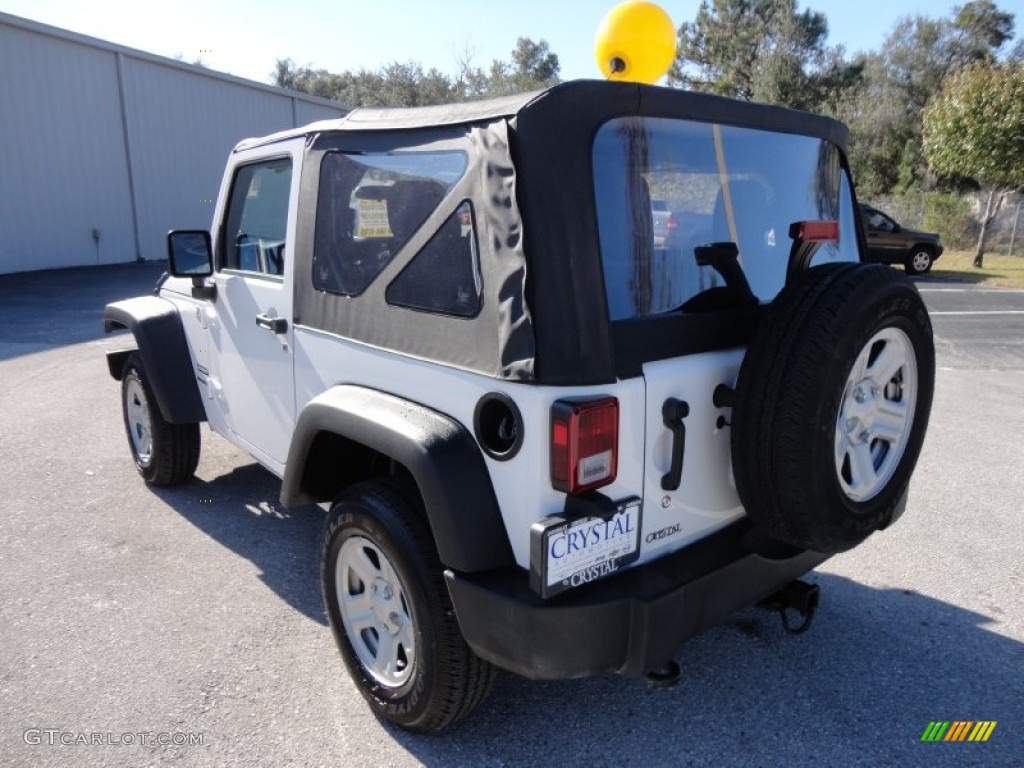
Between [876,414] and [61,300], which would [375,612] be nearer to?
[876,414]

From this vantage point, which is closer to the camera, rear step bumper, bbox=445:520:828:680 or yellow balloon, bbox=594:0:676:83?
rear step bumper, bbox=445:520:828:680

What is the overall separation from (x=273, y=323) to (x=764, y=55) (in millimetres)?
38905

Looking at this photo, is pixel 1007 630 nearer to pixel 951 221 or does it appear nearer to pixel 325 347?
pixel 325 347

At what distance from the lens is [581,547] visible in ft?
6.48

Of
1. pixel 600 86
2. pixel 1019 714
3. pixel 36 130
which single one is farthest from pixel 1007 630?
pixel 36 130

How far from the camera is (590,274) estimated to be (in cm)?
198

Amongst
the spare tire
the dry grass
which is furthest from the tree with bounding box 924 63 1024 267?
the spare tire

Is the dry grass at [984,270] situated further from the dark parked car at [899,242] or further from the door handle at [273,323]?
the door handle at [273,323]

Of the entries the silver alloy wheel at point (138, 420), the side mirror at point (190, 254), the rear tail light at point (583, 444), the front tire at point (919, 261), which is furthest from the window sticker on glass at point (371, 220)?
the front tire at point (919, 261)

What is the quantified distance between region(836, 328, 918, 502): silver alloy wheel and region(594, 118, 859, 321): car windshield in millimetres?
412

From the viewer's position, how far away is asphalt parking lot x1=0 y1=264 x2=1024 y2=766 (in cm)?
247

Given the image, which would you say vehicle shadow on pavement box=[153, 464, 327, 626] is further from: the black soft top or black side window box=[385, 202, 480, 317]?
the black soft top

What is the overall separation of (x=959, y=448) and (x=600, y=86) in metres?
4.55

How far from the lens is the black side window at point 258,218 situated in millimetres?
3119
